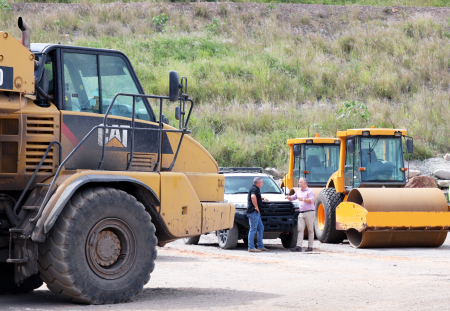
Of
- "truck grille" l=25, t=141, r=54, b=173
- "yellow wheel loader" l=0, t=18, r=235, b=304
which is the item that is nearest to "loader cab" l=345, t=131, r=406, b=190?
"yellow wheel loader" l=0, t=18, r=235, b=304

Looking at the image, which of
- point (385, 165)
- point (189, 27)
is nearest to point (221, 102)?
point (189, 27)

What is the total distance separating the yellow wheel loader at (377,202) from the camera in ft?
48.9

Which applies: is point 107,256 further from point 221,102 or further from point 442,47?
point 442,47

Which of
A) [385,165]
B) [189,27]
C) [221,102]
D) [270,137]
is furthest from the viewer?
[189,27]

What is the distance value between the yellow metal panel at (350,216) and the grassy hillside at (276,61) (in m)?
9.39

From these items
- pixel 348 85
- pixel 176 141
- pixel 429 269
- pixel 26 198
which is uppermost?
pixel 348 85

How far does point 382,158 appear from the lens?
1725 centimetres

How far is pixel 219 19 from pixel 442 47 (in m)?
12.9

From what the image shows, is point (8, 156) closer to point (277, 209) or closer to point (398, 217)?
point (277, 209)

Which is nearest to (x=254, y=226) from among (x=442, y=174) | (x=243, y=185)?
(x=243, y=185)

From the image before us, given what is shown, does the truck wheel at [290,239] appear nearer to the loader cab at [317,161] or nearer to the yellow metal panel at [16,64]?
the loader cab at [317,161]

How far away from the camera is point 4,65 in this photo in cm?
698

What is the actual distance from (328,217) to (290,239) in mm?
1571

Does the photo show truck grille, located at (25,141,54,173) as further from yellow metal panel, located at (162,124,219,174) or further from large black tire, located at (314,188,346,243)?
large black tire, located at (314,188,346,243)
